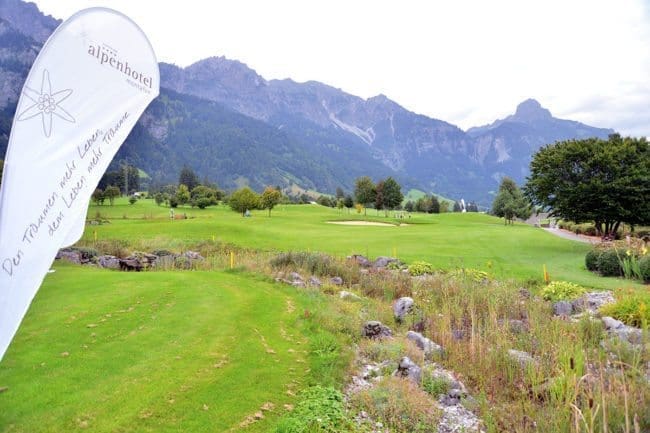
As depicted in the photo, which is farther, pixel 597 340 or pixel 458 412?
pixel 597 340

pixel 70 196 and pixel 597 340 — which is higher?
pixel 70 196

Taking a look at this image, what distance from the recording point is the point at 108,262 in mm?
20562

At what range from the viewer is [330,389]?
289 inches

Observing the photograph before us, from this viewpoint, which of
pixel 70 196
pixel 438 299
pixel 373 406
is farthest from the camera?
pixel 438 299

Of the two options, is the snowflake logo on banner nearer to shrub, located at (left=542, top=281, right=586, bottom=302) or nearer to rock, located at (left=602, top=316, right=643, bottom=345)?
rock, located at (left=602, top=316, right=643, bottom=345)

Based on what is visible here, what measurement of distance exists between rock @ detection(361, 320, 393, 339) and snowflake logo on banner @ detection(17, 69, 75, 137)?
7.66 meters

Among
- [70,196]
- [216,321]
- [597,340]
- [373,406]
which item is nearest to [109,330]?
[216,321]

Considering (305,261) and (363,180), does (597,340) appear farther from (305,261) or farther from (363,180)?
(363,180)

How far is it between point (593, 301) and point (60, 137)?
15.6 meters

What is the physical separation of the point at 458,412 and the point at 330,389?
214 cm

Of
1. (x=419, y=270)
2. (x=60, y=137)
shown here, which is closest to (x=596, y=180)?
(x=419, y=270)

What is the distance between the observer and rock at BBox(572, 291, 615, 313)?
13.3 metres

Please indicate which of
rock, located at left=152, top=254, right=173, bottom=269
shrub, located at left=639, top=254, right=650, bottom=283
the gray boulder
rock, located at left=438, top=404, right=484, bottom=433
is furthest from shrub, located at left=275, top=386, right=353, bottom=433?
shrub, located at left=639, top=254, right=650, bottom=283

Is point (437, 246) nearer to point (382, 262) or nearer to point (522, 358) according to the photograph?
point (382, 262)
